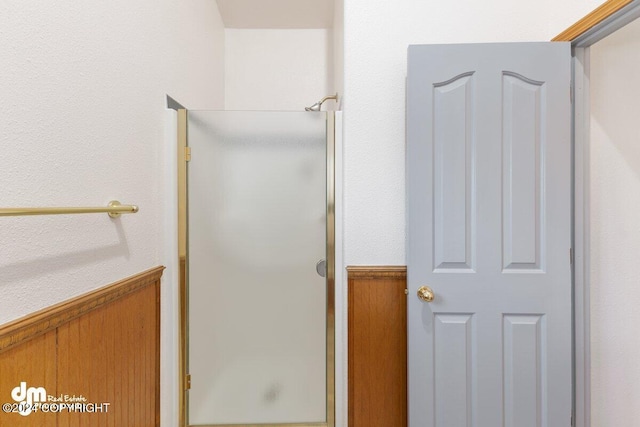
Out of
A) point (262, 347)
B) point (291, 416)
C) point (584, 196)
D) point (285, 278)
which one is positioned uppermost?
point (584, 196)

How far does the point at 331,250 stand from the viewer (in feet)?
4.99

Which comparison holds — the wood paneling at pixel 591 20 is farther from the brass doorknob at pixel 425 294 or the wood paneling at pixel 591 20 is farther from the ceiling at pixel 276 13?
the ceiling at pixel 276 13

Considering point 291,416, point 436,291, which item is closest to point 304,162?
point 436,291

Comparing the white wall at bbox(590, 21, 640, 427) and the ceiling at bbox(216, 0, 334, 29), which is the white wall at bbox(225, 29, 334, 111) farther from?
the white wall at bbox(590, 21, 640, 427)

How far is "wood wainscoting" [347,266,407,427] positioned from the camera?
4.56ft

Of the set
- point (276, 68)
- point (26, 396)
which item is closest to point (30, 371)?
point (26, 396)

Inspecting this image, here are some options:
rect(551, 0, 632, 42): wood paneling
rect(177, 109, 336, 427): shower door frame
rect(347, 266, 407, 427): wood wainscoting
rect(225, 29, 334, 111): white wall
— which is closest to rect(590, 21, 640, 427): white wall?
rect(551, 0, 632, 42): wood paneling

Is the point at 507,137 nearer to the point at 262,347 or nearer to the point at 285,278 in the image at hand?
the point at 285,278

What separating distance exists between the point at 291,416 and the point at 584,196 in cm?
167

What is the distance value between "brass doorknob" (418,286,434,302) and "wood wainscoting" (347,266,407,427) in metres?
0.14

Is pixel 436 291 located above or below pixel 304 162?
below

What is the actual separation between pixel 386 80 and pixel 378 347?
3.95ft

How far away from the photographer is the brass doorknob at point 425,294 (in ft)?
4.10

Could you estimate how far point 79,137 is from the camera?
88 cm
